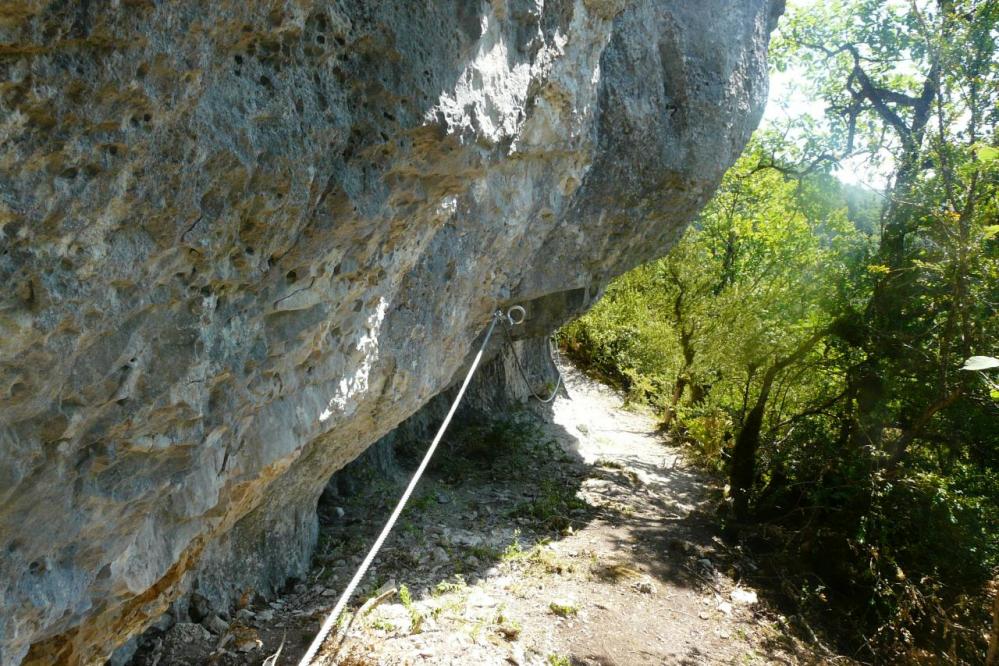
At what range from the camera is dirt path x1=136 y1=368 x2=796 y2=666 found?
4434 millimetres

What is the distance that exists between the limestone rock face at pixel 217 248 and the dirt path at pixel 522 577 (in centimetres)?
85

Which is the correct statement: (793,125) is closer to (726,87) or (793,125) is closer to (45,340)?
(726,87)

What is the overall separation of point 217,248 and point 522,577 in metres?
3.99

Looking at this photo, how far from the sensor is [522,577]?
221 inches

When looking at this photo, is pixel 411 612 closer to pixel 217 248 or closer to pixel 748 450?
pixel 217 248

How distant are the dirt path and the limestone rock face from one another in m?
0.85

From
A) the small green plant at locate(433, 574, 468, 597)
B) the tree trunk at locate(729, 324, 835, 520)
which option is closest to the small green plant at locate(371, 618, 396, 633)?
the small green plant at locate(433, 574, 468, 597)

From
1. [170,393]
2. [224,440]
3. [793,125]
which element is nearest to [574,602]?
[224,440]

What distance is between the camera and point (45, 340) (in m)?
1.95

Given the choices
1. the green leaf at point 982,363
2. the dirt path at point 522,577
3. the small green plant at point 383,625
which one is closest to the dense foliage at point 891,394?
the dirt path at point 522,577

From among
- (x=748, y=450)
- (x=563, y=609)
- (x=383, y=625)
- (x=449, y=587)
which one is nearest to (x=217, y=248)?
(x=383, y=625)

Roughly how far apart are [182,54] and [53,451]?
3.94 ft

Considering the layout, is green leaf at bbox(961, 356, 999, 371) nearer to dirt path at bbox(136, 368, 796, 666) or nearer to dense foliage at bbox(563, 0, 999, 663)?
dense foliage at bbox(563, 0, 999, 663)

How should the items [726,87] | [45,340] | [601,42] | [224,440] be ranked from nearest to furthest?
[45,340]
[224,440]
[601,42]
[726,87]
